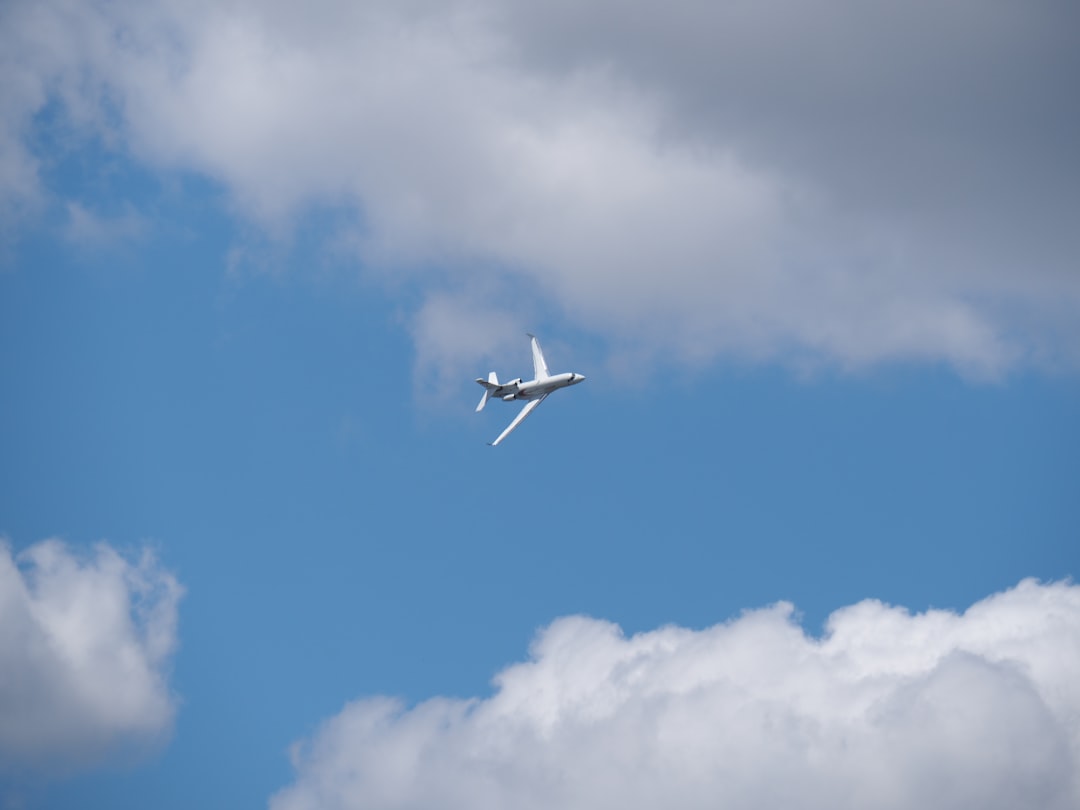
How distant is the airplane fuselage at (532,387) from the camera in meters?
171

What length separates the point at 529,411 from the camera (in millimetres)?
172000

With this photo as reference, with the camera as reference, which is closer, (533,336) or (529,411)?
(529,411)

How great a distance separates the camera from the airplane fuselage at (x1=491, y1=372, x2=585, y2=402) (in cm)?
17062

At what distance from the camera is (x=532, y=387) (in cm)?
17075

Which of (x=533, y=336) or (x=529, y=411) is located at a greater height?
(x=533, y=336)

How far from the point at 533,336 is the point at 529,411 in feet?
61.4

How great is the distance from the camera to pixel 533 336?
184250 mm
